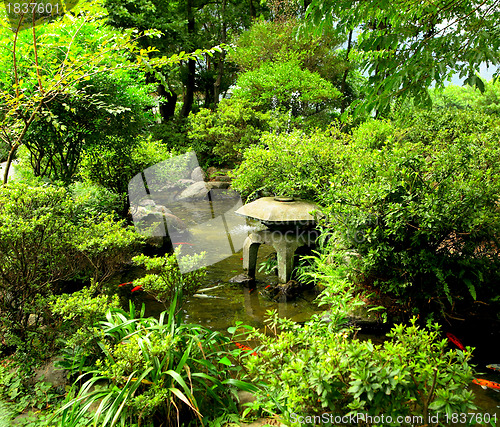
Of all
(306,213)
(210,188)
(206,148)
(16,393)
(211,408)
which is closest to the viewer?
(211,408)

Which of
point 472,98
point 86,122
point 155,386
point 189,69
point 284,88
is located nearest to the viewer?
point 155,386

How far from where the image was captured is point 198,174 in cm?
1536

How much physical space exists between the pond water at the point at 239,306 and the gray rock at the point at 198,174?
7.35 meters

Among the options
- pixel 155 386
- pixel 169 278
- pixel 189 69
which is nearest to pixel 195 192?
pixel 189 69

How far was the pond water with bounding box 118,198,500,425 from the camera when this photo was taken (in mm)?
2828

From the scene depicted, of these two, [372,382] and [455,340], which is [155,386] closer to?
[372,382]

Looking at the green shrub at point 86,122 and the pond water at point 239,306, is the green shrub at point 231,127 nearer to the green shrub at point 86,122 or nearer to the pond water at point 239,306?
the pond water at point 239,306

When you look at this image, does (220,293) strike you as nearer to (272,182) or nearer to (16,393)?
(272,182)

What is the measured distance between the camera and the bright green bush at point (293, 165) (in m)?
4.94

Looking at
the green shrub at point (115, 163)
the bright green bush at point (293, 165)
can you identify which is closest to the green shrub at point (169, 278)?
the bright green bush at point (293, 165)

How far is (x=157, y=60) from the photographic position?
9.55 ft

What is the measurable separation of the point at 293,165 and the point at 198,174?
35.1ft

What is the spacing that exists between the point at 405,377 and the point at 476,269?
2061 millimetres

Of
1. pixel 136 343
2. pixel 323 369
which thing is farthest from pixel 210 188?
pixel 323 369
